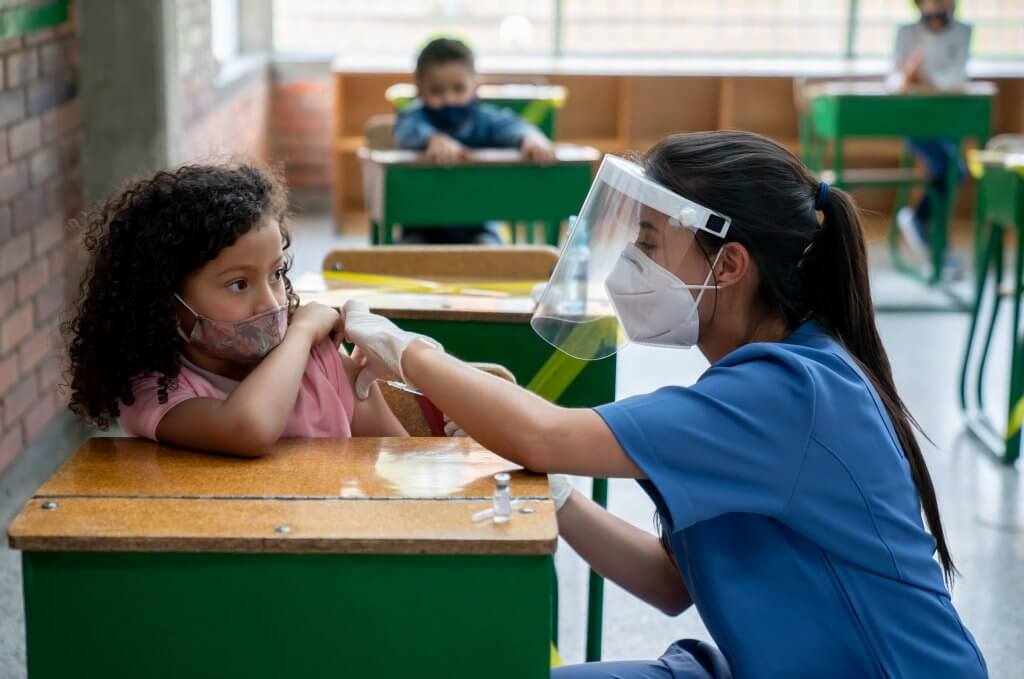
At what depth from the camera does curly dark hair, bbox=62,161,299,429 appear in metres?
1.52

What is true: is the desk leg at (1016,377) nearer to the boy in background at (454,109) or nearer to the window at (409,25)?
the boy in background at (454,109)

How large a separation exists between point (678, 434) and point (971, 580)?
1.90m

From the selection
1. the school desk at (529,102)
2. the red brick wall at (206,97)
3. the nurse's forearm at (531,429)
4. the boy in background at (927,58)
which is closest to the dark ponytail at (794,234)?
the nurse's forearm at (531,429)

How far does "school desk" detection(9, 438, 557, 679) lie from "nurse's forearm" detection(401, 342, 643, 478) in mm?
116

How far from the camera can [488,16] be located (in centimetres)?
760

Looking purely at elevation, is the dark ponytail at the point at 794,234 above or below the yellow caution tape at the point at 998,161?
above

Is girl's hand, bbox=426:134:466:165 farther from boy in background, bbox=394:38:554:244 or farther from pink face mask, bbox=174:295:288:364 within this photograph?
pink face mask, bbox=174:295:288:364

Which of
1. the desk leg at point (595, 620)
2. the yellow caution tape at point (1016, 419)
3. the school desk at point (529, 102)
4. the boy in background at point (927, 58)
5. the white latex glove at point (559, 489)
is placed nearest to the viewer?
the white latex glove at point (559, 489)

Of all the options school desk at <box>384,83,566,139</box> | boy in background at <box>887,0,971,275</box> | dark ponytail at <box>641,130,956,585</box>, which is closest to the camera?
dark ponytail at <box>641,130,956,585</box>

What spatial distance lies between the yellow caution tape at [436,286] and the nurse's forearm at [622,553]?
2.93ft

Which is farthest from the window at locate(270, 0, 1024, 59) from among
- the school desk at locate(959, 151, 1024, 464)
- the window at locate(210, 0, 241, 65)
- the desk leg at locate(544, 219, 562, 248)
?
the desk leg at locate(544, 219, 562, 248)

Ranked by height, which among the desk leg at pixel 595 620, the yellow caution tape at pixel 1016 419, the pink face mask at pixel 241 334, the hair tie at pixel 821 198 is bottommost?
the yellow caution tape at pixel 1016 419

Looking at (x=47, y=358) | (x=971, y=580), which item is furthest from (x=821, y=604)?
(x=47, y=358)

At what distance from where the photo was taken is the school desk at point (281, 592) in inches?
44.8
